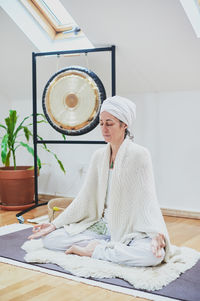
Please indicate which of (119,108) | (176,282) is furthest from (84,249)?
(119,108)

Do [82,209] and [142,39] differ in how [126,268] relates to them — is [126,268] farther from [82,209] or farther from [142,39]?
[142,39]

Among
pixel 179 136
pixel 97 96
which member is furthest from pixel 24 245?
pixel 179 136

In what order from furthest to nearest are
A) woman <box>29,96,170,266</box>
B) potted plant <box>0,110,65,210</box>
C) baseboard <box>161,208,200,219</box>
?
potted plant <box>0,110,65,210</box> < baseboard <box>161,208,200,219</box> < woman <box>29,96,170,266</box>

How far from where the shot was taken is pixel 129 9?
2.84 meters

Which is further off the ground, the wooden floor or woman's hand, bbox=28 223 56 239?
woman's hand, bbox=28 223 56 239

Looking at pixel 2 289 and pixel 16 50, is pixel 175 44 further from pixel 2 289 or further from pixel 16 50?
pixel 2 289

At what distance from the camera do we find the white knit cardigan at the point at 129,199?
6.95ft

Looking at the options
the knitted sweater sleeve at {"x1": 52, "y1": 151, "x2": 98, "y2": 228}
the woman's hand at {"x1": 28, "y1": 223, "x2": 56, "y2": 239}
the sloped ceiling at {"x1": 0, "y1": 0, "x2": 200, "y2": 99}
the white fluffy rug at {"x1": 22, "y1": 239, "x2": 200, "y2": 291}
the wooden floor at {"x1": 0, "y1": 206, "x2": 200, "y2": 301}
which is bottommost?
the wooden floor at {"x1": 0, "y1": 206, "x2": 200, "y2": 301}

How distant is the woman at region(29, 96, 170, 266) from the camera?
2062mm

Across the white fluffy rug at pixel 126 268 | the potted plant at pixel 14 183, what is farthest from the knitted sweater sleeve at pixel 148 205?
the potted plant at pixel 14 183

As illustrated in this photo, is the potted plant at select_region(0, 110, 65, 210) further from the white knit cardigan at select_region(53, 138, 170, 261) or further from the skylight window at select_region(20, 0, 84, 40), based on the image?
the white knit cardigan at select_region(53, 138, 170, 261)

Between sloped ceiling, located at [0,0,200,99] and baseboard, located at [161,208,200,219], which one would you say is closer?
sloped ceiling, located at [0,0,200,99]

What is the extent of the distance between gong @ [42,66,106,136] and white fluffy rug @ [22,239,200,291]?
110cm

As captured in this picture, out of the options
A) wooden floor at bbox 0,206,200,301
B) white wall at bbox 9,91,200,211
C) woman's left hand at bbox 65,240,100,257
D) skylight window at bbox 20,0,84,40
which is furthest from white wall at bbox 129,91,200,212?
wooden floor at bbox 0,206,200,301
